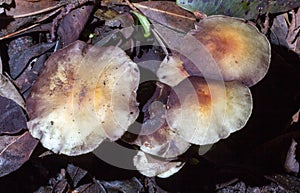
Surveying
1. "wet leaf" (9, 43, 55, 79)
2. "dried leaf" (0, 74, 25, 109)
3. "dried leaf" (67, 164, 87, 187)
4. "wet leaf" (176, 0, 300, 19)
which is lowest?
"dried leaf" (67, 164, 87, 187)

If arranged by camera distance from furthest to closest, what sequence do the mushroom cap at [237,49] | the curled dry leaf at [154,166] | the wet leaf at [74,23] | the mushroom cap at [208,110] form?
the wet leaf at [74,23], the curled dry leaf at [154,166], the mushroom cap at [237,49], the mushroom cap at [208,110]

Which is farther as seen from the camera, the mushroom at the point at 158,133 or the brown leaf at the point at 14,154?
the brown leaf at the point at 14,154

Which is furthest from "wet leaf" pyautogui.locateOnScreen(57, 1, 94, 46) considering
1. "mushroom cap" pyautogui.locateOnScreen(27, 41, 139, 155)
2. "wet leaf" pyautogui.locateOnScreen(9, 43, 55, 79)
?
"mushroom cap" pyautogui.locateOnScreen(27, 41, 139, 155)

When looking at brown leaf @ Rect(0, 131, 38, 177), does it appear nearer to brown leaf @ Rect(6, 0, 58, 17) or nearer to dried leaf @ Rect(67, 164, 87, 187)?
dried leaf @ Rect(67, 164, 87, 187)

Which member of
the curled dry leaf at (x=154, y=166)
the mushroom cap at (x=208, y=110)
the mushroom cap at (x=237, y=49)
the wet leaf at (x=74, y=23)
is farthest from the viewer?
the wet leaf at (x=74, y=23)

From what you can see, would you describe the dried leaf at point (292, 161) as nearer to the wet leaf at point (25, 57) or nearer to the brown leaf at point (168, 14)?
the brown leaf at point (168, 14)

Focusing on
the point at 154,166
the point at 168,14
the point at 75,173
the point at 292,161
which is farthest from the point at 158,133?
the point at 292,161

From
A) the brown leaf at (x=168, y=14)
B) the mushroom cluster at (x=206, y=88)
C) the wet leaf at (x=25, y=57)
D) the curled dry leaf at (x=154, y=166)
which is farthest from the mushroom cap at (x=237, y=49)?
the wet leaf at (x=25, y=57)
